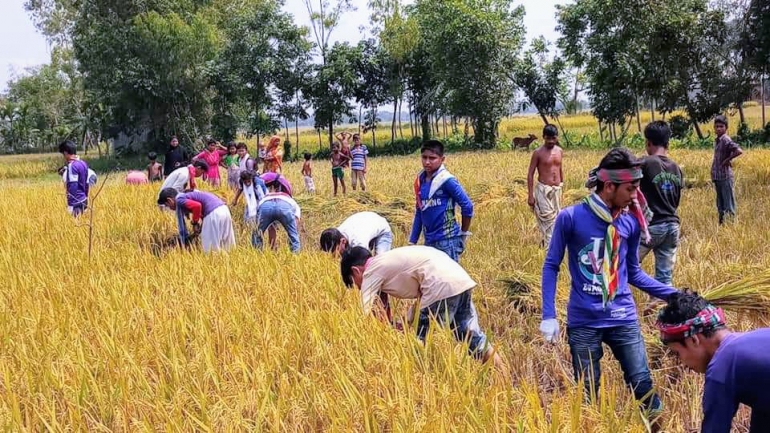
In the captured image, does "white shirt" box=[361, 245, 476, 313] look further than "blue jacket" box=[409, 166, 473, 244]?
No

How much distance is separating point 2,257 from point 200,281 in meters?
2.22

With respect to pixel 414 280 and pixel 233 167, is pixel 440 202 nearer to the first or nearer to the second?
pixel 414 280

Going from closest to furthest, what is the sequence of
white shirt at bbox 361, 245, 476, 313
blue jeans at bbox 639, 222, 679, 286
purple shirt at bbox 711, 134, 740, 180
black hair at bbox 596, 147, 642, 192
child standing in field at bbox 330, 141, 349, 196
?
1. black hair at bbox 596, 147, 642, 192
2. white shirt at bbox 361, 245, 476, 313
3. blue jeans at bbox 639, 222, 679, 286
4. purple shirt at bbox 711, 134, 740, 180
5. child standing in field at bbox 330, 141, 349, 196

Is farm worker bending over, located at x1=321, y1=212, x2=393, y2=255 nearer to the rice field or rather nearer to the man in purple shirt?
the rice field

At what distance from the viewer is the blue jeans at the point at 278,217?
5.71 meters

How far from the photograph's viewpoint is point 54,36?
35844 mm

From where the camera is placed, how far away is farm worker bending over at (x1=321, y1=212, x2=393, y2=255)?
411 cm

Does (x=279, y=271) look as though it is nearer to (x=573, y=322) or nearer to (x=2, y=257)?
(x=573, y=322)

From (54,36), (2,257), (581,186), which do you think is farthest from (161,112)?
(2,257)

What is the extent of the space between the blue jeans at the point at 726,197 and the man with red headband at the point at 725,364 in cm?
561

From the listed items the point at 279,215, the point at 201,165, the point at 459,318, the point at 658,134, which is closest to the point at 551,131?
the point at 658,134

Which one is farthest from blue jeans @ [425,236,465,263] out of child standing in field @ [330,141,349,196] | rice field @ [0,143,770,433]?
A: child standing in field @ [330,141,349,196]

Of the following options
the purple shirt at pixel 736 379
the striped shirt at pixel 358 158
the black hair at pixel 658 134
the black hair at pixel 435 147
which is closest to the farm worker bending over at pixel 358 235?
the black hair at pixel 435 147

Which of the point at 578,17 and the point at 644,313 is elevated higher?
the point at 578,17
